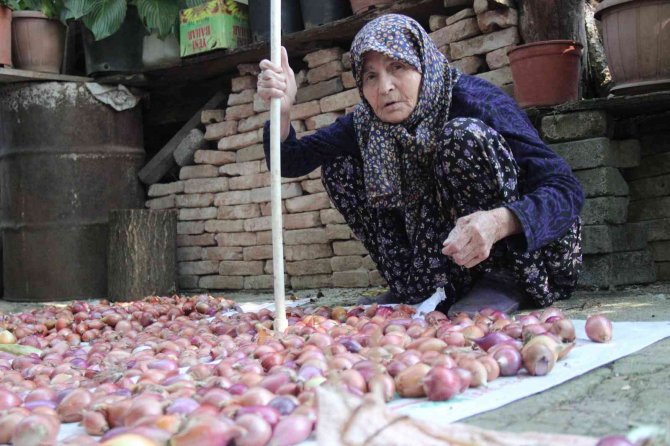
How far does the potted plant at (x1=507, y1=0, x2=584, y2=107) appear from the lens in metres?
3.44

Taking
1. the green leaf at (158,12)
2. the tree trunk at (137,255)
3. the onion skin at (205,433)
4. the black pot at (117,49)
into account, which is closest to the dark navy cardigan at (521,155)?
the onion skin at (205,433)

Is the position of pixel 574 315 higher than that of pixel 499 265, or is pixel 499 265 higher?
pixel 499 265

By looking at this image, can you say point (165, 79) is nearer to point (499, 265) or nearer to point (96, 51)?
point (96, 51)

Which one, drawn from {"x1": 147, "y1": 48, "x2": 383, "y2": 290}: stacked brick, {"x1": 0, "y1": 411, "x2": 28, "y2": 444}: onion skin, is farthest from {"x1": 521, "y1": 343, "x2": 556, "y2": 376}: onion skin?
{"x1": 147, "y1": 48, "x2": 383, "y2": 290}: stacked brick

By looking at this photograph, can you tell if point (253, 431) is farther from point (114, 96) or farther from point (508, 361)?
point (114, 96)

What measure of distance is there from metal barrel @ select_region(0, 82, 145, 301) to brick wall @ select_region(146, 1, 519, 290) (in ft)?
1.84

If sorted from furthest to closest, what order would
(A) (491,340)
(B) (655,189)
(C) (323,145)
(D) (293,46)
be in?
(D) (293,46) < (B) (655,189) < (C) (323,145) < (A) (491,340)

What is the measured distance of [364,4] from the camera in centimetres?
420

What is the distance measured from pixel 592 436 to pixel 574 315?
1.43 m

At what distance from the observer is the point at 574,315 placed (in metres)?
2.65

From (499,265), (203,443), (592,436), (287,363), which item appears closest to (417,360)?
(287,363)

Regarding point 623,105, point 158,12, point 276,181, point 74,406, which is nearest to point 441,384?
point 74,406

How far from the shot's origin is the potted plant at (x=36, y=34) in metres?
5.23

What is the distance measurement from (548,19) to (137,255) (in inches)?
121
